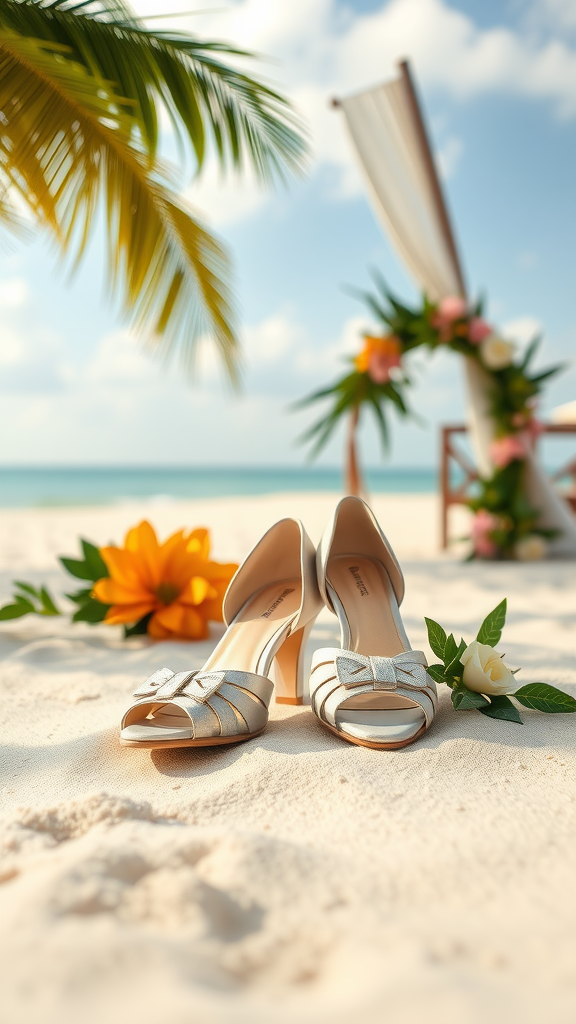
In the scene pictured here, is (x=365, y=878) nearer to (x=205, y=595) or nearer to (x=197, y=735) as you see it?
(x=197, y=735)

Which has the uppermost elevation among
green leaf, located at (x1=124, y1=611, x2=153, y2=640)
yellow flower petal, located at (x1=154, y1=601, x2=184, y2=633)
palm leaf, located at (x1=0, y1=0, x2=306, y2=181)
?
palm leaf, located at (x1=0, y1=0, x2=306, y2=181)

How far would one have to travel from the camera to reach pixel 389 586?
1801mm

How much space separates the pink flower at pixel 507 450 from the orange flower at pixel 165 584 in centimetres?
304

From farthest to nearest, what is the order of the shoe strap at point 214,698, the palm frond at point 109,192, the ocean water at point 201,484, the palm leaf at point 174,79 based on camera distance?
1. the ocean water at point 201,484
2. the palm leaf at point 174,79
3. the palm frond at point 109,192
4. the shoe strap at point 214,698

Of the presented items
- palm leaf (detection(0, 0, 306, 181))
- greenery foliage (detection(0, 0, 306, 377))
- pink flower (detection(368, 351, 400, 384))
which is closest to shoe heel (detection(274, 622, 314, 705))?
greenery foliage (detection(0, 0, 306, 377))

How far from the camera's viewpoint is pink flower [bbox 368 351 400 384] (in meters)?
4.57

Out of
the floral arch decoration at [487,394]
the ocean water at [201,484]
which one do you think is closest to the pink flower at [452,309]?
the floral arch decoration at [487,394]

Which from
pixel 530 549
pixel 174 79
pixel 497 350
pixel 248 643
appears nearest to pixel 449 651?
pixel 248 643

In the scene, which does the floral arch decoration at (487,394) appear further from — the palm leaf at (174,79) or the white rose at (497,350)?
the palm leaf at (174,79)

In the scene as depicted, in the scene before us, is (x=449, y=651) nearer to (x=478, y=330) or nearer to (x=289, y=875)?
(x=289, y=875)

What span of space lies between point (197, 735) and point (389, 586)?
74 cm

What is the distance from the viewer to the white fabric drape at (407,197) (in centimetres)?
472

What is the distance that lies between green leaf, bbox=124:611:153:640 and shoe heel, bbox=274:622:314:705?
0.82m

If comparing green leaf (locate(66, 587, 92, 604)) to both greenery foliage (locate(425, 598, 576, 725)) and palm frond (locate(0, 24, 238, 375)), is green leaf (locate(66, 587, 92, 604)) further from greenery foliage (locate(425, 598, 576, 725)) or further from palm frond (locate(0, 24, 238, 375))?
palm frond (locate(0, 24, 238, 375))
